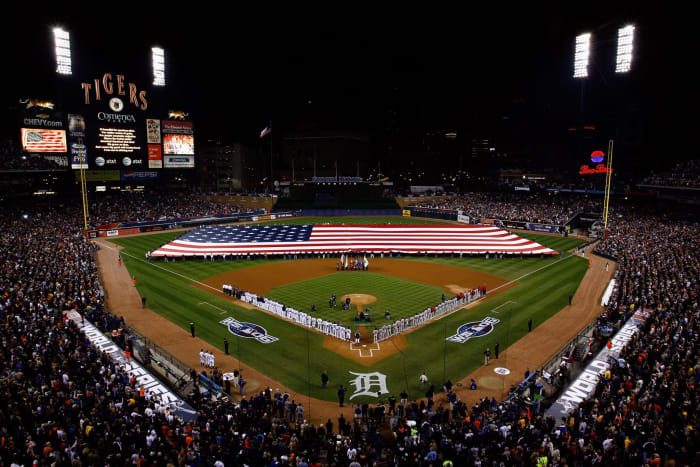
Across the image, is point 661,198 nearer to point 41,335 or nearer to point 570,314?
point 570,314

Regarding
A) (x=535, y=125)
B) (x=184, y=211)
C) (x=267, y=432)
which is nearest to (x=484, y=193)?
(x=535, y=125)

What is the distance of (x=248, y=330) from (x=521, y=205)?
69.9m

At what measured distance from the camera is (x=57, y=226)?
57.1 m

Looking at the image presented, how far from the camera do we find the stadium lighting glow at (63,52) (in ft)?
207

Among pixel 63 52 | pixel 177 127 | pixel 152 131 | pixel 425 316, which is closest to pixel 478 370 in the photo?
pixel 425 316

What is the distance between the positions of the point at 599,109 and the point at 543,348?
229 feet

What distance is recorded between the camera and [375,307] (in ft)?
101

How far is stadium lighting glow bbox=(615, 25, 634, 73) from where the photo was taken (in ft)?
194

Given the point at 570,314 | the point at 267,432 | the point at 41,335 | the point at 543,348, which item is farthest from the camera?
the point at 570,314

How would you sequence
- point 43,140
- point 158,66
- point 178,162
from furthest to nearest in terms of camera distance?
point 178,162, point 158,66, point 43,140

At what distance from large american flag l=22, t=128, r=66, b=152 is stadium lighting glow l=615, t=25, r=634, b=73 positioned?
8470 cm

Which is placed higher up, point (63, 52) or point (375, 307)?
point (63, 52)

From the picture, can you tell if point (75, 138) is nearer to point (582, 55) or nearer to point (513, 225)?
point (513, 225)

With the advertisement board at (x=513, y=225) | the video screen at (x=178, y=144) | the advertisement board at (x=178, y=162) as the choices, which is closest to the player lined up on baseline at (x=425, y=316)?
the advertisement board at (x=513, y=225)
